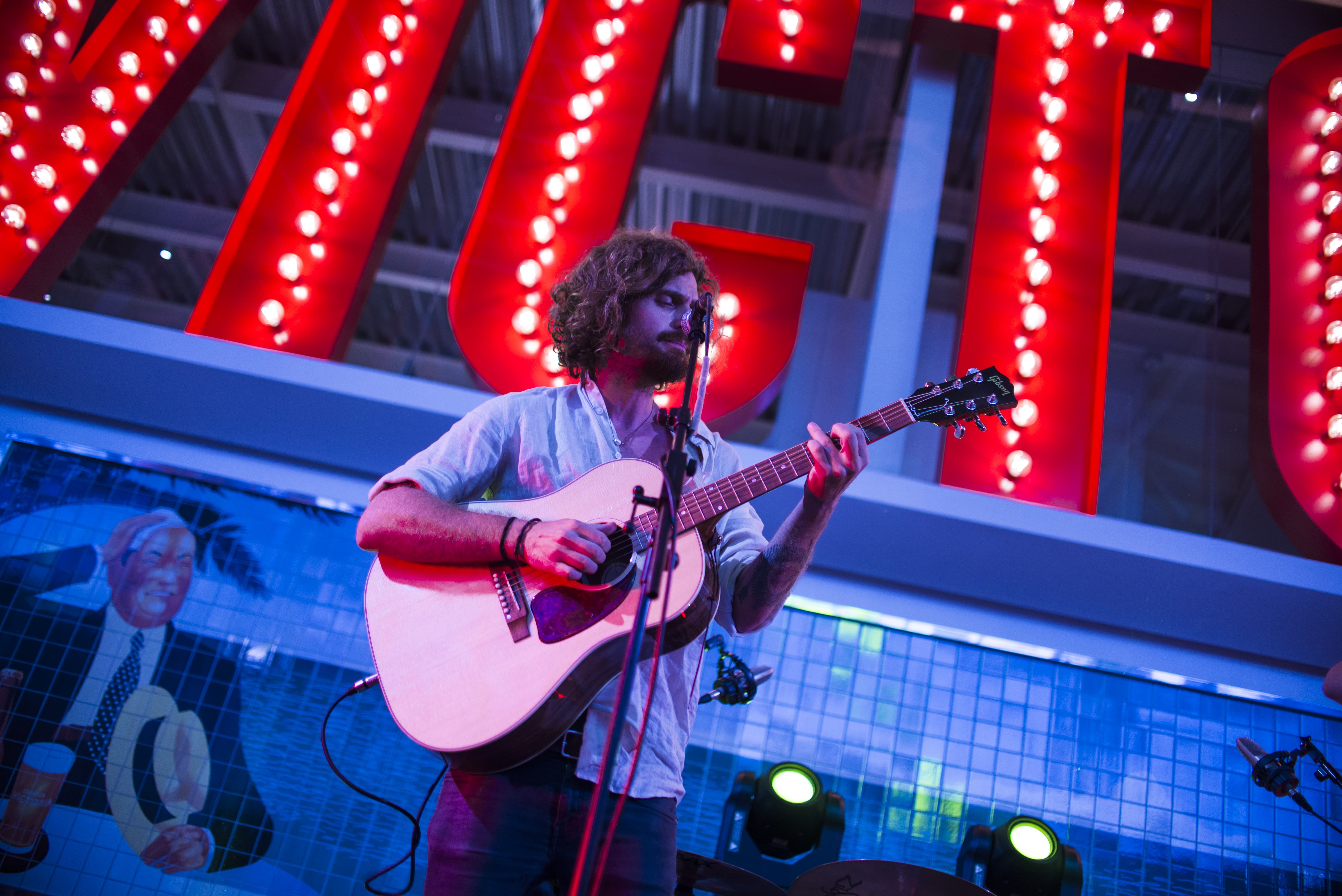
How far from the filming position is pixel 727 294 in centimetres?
361

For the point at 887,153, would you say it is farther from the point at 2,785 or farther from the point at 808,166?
the point at 2,785

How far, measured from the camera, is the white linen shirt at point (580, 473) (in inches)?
66.9

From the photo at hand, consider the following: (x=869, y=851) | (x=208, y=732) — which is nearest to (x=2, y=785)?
(x=208, y=732)

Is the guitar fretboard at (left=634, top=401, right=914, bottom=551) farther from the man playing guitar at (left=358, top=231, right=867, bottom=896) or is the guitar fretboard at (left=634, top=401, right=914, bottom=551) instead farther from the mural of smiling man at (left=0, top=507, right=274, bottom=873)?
the mural of smiling man at (left=0, top=507, right=274, bottom=873)

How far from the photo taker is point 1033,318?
3473 mm

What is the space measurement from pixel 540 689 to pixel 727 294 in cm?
232

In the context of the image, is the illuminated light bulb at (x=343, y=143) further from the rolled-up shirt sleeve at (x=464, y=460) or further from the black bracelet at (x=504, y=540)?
the black bracelet at (x=504, y=540)

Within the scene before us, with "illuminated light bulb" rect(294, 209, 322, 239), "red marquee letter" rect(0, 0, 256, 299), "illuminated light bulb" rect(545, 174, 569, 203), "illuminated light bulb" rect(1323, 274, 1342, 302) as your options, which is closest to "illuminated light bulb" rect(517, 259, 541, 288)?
"illuminated light bulb" rect(545, 174, 569, 203)

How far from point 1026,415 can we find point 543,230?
2.13m

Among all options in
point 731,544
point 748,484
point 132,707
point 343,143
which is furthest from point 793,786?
point 343,143

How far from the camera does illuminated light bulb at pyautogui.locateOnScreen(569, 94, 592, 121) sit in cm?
402

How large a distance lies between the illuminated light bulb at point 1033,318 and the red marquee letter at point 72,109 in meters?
3.94

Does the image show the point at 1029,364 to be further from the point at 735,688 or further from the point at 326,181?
the point at 326,181

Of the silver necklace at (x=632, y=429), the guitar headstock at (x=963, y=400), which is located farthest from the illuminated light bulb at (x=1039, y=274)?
the silver necklace at (x=632, y=429)
